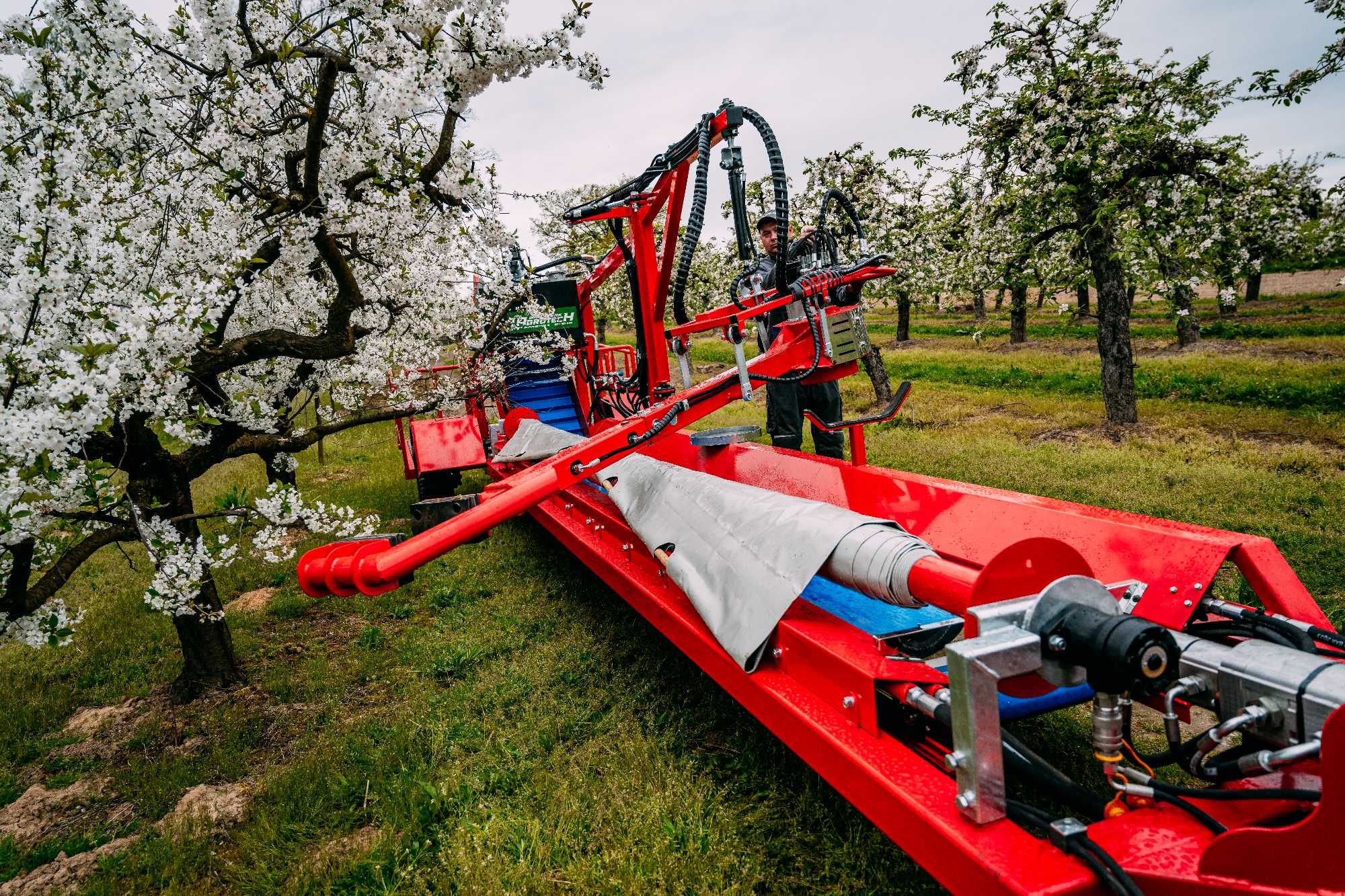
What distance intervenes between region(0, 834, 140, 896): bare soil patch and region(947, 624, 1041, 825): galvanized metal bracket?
129 inches

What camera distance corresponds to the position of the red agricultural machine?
4.87 feet

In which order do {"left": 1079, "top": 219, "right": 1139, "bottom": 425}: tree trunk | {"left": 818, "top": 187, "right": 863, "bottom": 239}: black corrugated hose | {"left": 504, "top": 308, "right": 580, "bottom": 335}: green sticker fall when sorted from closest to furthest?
{"left": 818, "top": 187, "right": 863, "bottom": 239}: black corrugated hose
{"left": 504, "top": 308, "right": 580, "bottom": 335}: green sticker
{"left": 1079, "top": 219, "right": 1139, "bottom": 425}: tree trunk

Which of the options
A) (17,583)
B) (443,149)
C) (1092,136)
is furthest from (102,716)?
(1092,136)

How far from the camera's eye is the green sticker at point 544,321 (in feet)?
23.4

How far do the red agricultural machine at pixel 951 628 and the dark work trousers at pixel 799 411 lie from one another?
142 centimetres

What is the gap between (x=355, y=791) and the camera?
3043 mm

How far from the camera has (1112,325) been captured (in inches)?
324

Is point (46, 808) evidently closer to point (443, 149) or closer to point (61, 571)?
point (61, 571)

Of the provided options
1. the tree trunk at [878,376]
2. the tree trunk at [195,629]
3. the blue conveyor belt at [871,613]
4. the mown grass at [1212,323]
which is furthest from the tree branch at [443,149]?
the tree trunk at [878,376]

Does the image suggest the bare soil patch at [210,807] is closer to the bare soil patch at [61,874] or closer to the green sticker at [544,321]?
the bare soil patch at [61,874]

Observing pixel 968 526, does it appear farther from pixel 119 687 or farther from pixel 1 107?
pixel 119 687

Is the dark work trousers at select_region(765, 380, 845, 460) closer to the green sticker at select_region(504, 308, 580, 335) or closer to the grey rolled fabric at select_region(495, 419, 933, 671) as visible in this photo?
the green sticker at select_region(504, 308, 580, 335)

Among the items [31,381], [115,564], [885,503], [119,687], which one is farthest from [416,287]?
[115,564]

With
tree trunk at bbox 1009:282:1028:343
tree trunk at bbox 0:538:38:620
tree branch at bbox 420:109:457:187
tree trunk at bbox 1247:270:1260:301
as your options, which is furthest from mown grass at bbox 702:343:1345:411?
tree trunk at bbox 1247:270:1260:301
